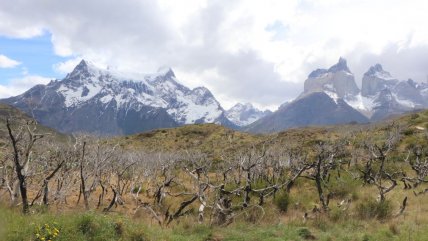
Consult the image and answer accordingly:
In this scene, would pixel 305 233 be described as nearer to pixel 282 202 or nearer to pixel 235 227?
pixel 235 227

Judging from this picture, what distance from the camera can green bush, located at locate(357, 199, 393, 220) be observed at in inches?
676

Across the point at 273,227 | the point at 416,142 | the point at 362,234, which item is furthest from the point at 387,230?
the point at 416,142

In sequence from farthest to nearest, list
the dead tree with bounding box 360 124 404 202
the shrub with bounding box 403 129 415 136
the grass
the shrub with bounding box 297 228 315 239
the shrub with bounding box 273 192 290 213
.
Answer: the shrub with bounding box 403 129 415 136 → the dead tree with bounding box 360 124 404 202 → the shrub with bounding box 273 192 290 213 → the shrub with bounding box 297 228 315 239 → the grass

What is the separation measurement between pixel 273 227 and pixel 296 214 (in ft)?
10.1

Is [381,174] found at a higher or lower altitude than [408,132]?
lower

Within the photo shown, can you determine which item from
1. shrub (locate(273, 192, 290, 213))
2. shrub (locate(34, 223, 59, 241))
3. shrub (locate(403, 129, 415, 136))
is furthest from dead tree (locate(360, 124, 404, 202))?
shrub (locate(34, 223, 59, 241))

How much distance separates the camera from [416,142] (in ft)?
143

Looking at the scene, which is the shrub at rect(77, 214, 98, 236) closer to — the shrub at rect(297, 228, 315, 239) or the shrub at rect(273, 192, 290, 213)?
the shrub at rect(297, 228, 315, 239)

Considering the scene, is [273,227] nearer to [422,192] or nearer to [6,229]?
[6,229]

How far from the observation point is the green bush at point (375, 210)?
17.2 meters

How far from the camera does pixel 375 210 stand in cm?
1733

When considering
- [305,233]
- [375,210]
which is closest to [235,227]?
[305,233]

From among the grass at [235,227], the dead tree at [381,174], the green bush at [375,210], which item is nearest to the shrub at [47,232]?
the grass at [235,227]

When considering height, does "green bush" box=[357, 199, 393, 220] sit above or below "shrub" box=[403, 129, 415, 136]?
below
